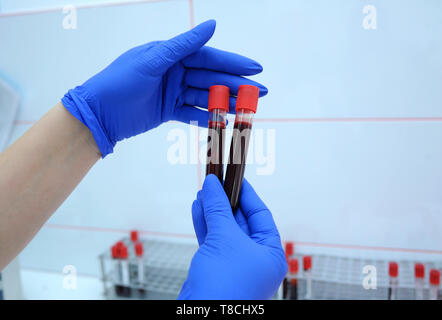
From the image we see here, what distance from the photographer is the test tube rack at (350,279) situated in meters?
0.92

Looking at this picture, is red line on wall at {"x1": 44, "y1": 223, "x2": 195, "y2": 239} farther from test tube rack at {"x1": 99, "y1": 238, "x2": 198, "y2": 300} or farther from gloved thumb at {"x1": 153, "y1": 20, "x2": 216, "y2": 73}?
gloved thumb at {"x1": 153, "y1": 20, "x2": 216, "y2": 73}

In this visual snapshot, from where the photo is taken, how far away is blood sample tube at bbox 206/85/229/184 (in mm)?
599

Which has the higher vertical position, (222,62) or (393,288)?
(222,62)

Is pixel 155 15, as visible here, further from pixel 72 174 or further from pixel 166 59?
pixel 72 174

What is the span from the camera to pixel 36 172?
644 millimetres

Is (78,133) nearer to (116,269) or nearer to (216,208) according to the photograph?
(216,208)

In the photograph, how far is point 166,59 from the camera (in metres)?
0.66

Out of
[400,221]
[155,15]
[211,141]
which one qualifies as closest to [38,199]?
[211,141]

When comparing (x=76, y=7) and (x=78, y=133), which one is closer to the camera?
(x=78, y=133)

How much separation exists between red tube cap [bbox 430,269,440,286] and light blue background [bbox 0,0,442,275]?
89 millimetres

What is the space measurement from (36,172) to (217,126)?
0.37m

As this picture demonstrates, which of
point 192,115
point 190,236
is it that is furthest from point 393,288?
point 192,115

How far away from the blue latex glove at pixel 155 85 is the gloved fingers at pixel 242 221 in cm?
24
